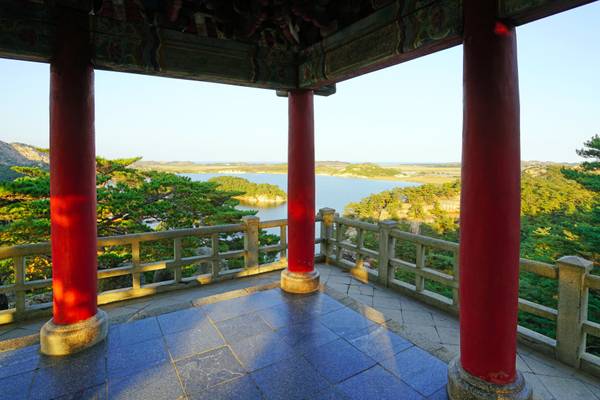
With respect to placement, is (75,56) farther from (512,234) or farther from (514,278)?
(514,278)

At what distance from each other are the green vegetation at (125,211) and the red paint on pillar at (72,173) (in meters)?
5.53

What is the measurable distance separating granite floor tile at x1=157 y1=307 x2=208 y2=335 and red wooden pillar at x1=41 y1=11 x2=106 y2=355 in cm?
77

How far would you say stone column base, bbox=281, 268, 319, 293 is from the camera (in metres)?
4.93

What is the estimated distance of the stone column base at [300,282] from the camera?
16.2 feet

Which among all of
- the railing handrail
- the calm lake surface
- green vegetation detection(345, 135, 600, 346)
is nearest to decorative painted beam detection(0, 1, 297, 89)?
the railing handrail

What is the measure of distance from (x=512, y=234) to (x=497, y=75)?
122cm

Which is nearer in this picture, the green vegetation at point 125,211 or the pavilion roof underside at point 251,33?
the pavilion roof underside at point 251,33

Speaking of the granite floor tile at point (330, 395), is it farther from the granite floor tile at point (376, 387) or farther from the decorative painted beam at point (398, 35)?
the decorative painted beam at point (398, 35)

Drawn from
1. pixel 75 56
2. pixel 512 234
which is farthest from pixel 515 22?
pixel 75 56

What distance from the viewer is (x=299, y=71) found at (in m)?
4.52

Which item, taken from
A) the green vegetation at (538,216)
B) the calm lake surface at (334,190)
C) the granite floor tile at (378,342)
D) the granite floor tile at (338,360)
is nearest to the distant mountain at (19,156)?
the calm lake surface at (334,190)

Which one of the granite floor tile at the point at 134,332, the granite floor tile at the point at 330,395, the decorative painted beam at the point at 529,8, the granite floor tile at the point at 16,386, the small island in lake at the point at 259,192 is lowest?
the granite floor tile at the point at 330,395

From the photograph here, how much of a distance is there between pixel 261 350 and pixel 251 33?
370cm

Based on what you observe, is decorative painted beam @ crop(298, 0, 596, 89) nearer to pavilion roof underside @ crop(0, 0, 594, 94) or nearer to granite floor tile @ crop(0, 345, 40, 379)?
pavilion roof underside @ crop(0, 0, 594, 94)
